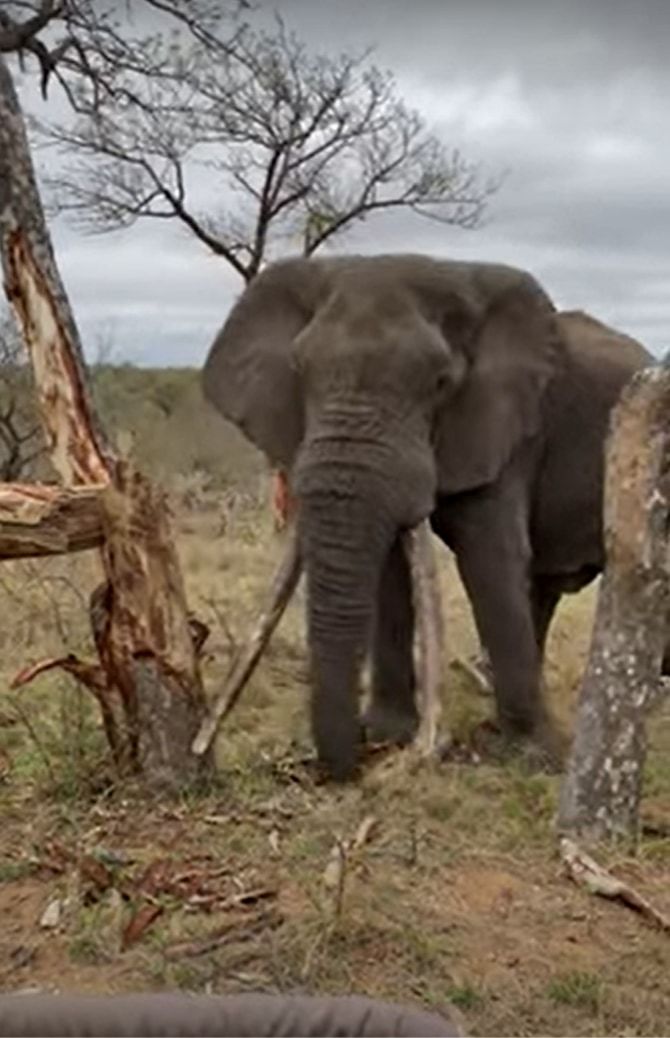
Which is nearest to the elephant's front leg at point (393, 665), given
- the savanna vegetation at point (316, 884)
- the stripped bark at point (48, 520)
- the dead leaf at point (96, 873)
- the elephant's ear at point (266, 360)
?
the savanna vegetation at point (316, 884)

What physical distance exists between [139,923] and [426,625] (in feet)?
8.18

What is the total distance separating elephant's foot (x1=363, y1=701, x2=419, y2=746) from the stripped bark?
6.77 feet

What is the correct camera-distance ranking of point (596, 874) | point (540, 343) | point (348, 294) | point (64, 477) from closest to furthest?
point (596, 874), point (64, 477), point (348, 294), point (540, 343)

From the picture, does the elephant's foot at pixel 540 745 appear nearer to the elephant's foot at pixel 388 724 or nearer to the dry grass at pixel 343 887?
the dry grass at pixel 343 887

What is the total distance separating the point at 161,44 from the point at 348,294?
6.58 m

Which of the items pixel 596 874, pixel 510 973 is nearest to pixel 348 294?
pixel 596 874

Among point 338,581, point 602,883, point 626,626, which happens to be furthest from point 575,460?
point 602,883

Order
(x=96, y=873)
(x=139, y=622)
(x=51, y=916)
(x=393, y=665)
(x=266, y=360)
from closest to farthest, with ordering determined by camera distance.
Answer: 1. (x=51, y=916)
2. (x=96, y=873)
3. (x=139, y=622)
4. (x=266, y=360)
5. (x=393, y=665)

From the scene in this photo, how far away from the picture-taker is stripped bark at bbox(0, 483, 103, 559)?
6.97 meters

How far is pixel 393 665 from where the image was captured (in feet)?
29.6

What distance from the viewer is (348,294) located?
324 inches

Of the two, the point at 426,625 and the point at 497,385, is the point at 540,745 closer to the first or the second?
the point at 426,625

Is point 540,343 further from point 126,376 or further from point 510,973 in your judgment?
point 126,376

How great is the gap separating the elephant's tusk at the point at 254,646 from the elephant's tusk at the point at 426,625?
0.48 meters
